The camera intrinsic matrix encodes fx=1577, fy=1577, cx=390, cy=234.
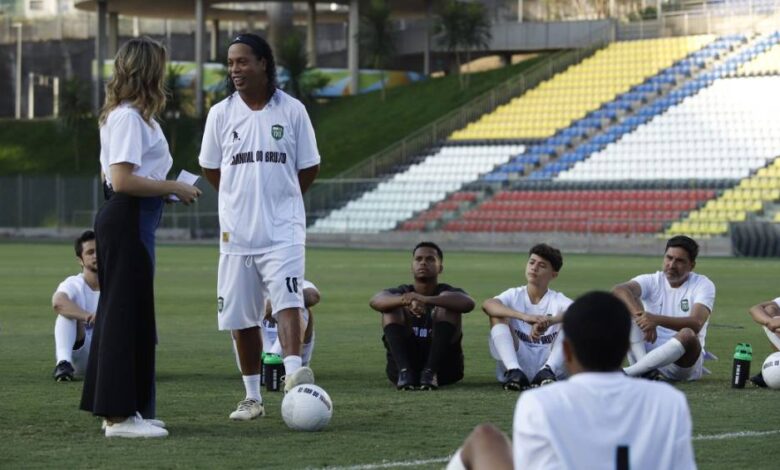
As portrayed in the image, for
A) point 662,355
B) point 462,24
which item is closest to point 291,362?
point 662,355

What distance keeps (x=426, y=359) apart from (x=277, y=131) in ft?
9.49

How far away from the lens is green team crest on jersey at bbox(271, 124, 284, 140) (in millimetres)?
9366

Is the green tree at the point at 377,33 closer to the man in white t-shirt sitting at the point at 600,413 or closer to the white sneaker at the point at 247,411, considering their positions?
the white sneaker at the point at 247,411

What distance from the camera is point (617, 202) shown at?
4497cm

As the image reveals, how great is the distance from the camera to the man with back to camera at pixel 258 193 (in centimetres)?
934

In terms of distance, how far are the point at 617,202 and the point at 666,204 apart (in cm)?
178

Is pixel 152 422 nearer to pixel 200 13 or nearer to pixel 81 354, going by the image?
pixel 81 354


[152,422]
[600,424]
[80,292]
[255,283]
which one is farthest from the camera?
[80,292]

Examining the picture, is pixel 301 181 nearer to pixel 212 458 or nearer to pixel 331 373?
pixel 212 458

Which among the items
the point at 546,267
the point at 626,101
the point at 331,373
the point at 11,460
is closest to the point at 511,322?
the point at 546,267

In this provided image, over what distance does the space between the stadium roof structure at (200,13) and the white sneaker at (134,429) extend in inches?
2091

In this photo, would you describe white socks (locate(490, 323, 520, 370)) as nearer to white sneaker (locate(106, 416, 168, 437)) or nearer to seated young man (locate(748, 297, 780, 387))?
seated young man (locate(748, 297, 780, 387))

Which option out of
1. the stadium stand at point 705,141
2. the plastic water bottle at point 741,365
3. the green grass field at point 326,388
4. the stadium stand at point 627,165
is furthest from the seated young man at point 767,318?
the stadium stand at point 705,141

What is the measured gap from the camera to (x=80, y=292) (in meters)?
12.3
